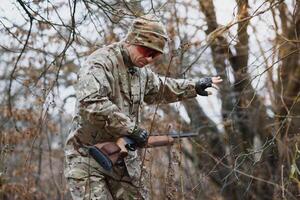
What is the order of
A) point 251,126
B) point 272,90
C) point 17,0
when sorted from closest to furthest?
point 17,0
point 272,90
point 251,126

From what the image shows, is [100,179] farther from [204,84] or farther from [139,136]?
[204,84]

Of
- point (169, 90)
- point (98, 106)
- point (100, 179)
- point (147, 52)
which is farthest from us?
point (169, 90)

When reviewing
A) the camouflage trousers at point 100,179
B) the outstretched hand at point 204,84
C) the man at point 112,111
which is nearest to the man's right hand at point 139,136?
the man at point 112,111

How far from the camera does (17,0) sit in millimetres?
4836

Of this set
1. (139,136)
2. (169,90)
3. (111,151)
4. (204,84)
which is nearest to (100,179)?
(111,151)

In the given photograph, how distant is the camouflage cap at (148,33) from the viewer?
445 centimetres

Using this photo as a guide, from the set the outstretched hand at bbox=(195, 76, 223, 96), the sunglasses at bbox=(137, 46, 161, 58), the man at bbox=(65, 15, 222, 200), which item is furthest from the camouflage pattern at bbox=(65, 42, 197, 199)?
the outstretched hand at bbox=(195, 76, 223, 96)

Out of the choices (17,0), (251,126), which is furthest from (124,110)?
(251,126)

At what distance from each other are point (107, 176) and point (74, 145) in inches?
12.1

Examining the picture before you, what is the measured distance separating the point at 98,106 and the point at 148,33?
650mm

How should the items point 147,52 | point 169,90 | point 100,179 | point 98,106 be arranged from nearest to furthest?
point 98,106, point 100,179, point 147,52, point 169,90

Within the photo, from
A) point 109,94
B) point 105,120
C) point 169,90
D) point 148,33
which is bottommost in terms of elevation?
point 105,120

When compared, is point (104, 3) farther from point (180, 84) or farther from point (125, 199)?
point (125, 199)

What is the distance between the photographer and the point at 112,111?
419 centimetres
